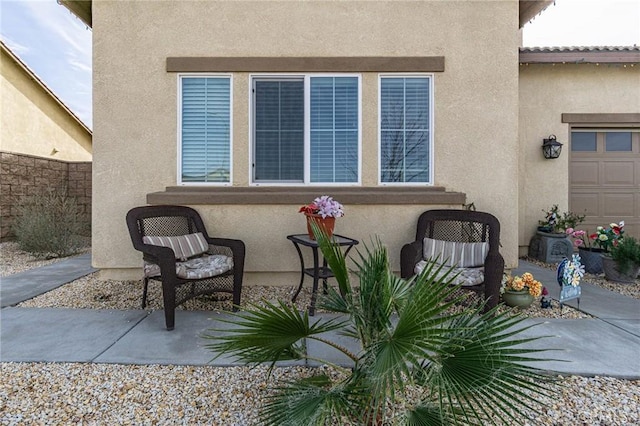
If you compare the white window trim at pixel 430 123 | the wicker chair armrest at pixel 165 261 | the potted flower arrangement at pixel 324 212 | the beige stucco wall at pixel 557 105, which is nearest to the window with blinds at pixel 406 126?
the white window trim at pixel 430 123

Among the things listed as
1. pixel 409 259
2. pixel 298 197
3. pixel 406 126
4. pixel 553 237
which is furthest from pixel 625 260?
pixel 298 197

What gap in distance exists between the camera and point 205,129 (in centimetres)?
532

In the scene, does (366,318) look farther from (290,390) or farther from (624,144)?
(624,144)

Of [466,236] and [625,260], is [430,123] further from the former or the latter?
[625,260]

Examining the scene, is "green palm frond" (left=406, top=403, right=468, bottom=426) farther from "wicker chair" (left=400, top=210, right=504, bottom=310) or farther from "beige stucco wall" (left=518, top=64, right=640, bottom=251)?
"beige stucco wall" (left=518, top=64, right=640, bottom=251)

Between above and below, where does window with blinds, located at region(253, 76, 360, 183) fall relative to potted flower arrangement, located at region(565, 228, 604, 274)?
above

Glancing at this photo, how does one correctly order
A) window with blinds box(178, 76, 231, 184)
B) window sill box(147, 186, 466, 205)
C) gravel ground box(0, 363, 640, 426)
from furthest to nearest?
window with blinds box(178, 76, 231, 184) → window sill box(147, 186, 466, 205) → gravel ground box(0, 363, 640, 426)

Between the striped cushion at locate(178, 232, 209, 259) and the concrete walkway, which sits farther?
the striped cushion at locate(178, 232, 209, 259)

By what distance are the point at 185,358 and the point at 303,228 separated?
8.45 feet

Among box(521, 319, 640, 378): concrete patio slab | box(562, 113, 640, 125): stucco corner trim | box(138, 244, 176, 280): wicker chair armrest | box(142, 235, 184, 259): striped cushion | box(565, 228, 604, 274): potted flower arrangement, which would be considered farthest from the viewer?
box(562, 113, 640, 125): stucco corner trim

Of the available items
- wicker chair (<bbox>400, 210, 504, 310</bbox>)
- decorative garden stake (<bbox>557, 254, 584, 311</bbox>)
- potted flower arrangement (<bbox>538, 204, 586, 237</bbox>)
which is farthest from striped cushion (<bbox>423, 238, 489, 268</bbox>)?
potted flower arrangement (<bbox>538, 204, 586, 237</bbox>)

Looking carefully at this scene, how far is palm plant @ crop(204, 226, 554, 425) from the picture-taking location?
1.57 metres

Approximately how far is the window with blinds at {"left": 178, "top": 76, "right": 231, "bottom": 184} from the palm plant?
372cm

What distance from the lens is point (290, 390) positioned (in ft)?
6.55
